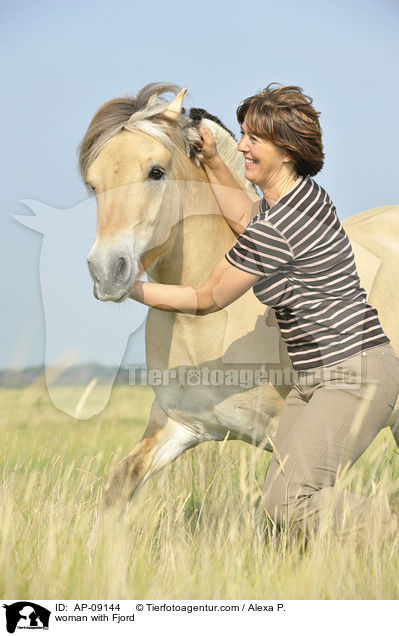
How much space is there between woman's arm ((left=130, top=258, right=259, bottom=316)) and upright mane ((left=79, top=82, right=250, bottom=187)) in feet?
2.28

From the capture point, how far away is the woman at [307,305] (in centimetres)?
258

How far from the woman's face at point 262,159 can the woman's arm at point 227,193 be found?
533mm

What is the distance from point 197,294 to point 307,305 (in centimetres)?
47

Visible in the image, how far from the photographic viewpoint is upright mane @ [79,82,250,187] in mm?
3055

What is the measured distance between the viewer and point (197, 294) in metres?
2.79

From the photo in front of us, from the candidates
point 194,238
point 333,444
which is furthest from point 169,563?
point 194,238

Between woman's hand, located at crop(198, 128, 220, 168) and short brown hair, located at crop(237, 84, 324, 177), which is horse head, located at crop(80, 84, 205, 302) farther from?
short brown hair, located at crop(237, 84, 324, 177)

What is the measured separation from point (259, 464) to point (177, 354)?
62.8 inches

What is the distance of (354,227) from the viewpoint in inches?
162

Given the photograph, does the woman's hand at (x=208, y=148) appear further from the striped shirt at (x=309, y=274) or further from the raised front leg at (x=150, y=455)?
the raised front leg at (x=150, y=455)
